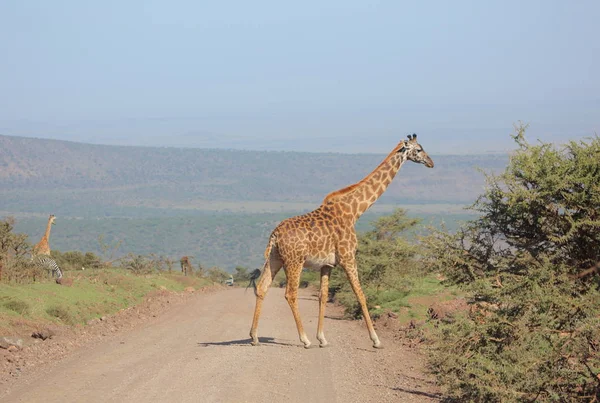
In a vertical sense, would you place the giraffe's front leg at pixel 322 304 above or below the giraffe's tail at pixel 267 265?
below

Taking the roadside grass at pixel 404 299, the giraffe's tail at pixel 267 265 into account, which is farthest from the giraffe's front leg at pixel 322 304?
the roadside grass at pixel 404 299

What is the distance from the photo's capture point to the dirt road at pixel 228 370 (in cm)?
1084

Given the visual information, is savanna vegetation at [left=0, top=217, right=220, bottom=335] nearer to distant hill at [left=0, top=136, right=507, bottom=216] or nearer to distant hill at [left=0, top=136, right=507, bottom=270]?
distant hill at [left=0, top=136, right=507, bottom=270]

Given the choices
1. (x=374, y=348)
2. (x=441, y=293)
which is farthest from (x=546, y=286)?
(x=441, y=293)

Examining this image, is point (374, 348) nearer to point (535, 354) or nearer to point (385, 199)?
point (535, 354)

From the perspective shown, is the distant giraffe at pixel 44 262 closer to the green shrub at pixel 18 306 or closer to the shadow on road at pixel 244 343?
the green shrub at pixel 18 306

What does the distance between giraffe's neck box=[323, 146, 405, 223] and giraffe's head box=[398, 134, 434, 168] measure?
9 cm

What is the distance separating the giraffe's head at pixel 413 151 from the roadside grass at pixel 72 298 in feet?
24.8

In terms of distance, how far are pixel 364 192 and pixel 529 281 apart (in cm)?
590

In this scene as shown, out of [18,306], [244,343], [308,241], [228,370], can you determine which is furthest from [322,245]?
[18,306]

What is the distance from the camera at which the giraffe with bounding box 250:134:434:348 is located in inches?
566

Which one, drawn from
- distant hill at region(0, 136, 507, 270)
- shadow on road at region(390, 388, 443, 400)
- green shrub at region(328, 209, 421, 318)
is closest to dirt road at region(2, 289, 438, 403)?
shadow on road at region(390, 388, 443, 400)

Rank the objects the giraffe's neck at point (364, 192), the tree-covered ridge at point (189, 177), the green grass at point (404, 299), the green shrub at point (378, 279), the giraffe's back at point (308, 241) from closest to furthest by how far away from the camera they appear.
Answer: the giraffe's back at point (308, 241) → the giraffe's neck at point (364, 192) → the green grass at point (404, 299) → the green shrub at point (378, 279) → the tree-covered ridge at point (189, 177)

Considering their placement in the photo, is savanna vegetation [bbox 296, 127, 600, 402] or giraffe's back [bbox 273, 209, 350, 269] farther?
giraffe's back [bbox 273, 209, 350, 269]
